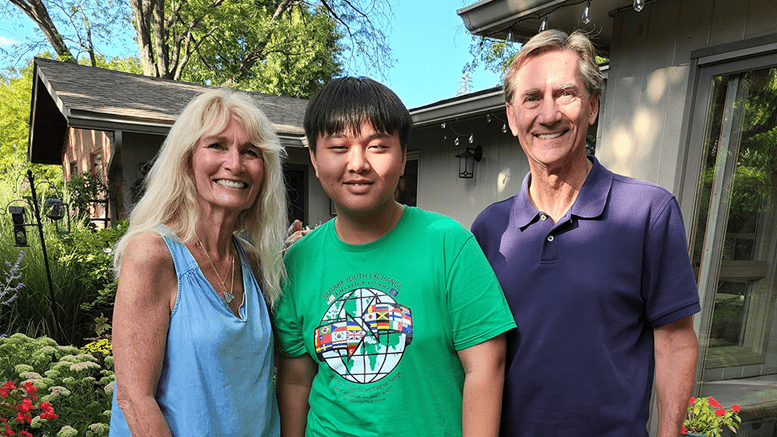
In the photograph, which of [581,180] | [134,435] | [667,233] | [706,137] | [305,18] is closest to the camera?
[134,435]

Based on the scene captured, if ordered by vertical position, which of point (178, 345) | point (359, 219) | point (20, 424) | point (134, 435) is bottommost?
point (20, 424)

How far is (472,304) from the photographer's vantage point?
50.2 inches

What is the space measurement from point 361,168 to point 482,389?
67cm

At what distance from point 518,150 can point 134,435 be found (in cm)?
618

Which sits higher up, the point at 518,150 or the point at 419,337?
the point at 518,150

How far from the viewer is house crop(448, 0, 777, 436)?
2.67 metres

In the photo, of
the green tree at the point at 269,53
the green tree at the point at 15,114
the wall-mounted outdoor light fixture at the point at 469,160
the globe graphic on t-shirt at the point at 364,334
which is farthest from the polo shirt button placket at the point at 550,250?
the green tree at the point at 15,114

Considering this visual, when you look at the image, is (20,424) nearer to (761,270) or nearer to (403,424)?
(403,424)

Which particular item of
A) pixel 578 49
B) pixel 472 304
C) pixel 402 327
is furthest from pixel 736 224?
pixel 402 327

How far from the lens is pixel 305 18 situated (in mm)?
21766

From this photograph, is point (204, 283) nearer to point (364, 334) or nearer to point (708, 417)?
point (364, 334)

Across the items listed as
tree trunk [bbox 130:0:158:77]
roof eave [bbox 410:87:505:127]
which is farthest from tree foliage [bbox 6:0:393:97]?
roof eave [bbox 410:87:505:127]

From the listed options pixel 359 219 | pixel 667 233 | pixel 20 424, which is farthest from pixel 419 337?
pixel 20 424

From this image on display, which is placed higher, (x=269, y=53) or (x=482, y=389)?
(x=269, y=53)
